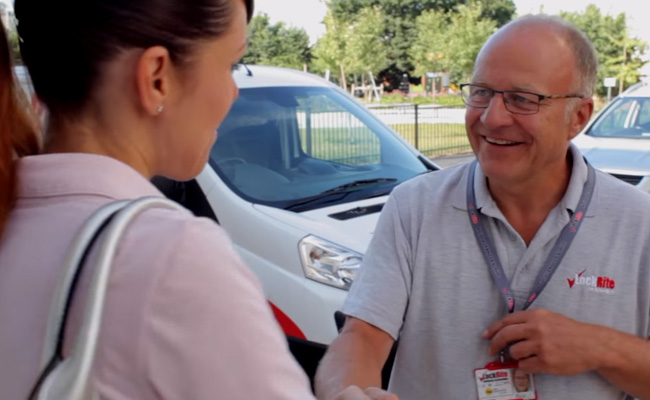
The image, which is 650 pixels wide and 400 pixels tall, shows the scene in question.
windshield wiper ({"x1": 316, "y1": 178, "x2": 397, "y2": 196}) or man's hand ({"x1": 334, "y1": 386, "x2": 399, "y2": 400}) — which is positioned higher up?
man's hand ({"x1": 334, "y1": 386, "x2": 399, "y2": 400})

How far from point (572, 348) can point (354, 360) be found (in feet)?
2.01

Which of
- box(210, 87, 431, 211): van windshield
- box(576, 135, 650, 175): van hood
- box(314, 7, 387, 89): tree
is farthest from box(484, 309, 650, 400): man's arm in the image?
box(314, 7, 387, 89): tree

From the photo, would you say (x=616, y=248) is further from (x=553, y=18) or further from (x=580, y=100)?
(x=553, y=18)

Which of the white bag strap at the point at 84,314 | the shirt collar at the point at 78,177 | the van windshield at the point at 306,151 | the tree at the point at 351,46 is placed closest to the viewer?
the white bag strap at the point at 84,314

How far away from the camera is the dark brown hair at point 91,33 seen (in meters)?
1.03

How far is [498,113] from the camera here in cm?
223

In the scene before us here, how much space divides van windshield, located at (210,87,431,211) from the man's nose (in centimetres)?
223

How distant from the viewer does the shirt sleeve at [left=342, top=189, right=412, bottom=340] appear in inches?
84.3

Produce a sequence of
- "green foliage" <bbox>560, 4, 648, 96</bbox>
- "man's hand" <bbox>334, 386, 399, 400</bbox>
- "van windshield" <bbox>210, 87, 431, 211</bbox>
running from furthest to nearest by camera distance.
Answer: "green foliage" <bbox>560, 4, 648, 96</bbox>
"van windshield" <bbox>210, 87, 431, 211</bbox>
"man's hand" <bbox>334, 386, 399, 400</bbox>

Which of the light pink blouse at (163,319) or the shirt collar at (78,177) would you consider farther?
the shirt collar at (78,177)

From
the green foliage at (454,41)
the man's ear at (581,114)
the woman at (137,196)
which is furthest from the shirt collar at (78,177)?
the green foliage at (454,41)

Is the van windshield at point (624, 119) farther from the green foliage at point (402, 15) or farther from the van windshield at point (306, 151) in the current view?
the green foliage at point (402, 15)

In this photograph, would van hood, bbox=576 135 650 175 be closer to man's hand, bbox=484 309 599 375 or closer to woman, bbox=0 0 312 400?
man's hand, bbox=484 309 599 375

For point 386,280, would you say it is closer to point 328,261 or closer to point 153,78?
point 153,78
